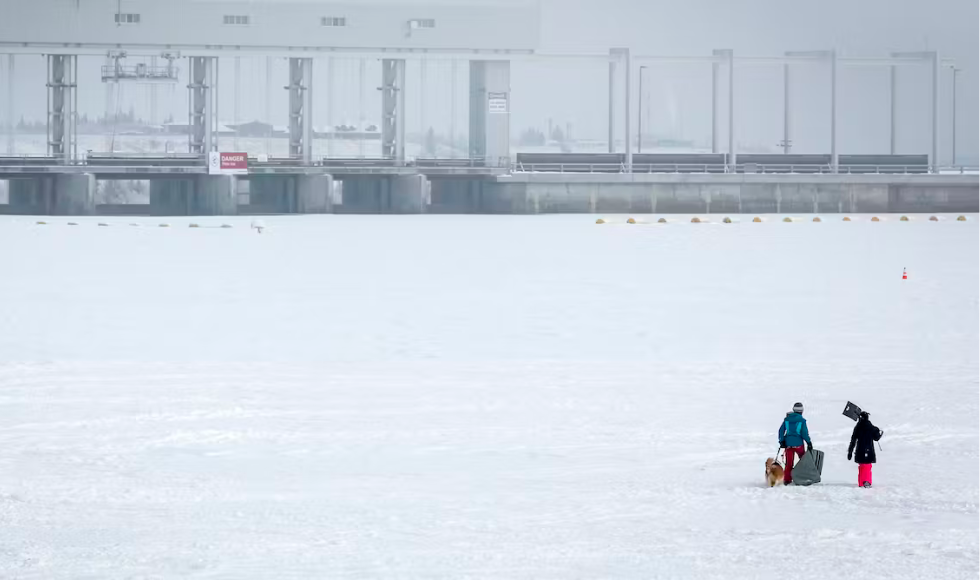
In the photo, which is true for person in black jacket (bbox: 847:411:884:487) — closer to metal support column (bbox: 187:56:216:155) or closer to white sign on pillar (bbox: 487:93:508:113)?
metal support column (bbox: 187:56:216:155)

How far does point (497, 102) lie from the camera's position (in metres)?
79.7

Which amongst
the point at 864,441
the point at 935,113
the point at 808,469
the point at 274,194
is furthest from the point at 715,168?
the point at 864,441

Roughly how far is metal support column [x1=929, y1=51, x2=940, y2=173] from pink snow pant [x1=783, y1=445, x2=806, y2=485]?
77473mm

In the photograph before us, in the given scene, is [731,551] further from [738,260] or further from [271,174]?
[271,174]

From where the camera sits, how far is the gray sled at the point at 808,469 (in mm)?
10891

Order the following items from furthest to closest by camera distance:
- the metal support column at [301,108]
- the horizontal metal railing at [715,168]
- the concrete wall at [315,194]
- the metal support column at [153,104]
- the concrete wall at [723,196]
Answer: the metal support column at [153,104] → the horizontal metal railing at [715,168] → the metal support column at [301,108] → the concrete wall at [723,196] → the concrete wall at [315,194]

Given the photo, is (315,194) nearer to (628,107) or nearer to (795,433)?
(628,107)

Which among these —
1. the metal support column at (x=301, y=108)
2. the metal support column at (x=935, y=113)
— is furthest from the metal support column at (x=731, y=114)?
the metal support column at (x=301, y=108)

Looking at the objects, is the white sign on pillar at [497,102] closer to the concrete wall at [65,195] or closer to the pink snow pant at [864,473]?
the concrete wall at [65,195]

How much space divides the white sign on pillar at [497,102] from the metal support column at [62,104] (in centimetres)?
1889

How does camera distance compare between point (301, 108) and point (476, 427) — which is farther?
point (301, 108)

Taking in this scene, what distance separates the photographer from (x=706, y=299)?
89.5ft

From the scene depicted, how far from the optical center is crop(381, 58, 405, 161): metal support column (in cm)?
7862

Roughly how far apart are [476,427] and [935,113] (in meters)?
77.5
